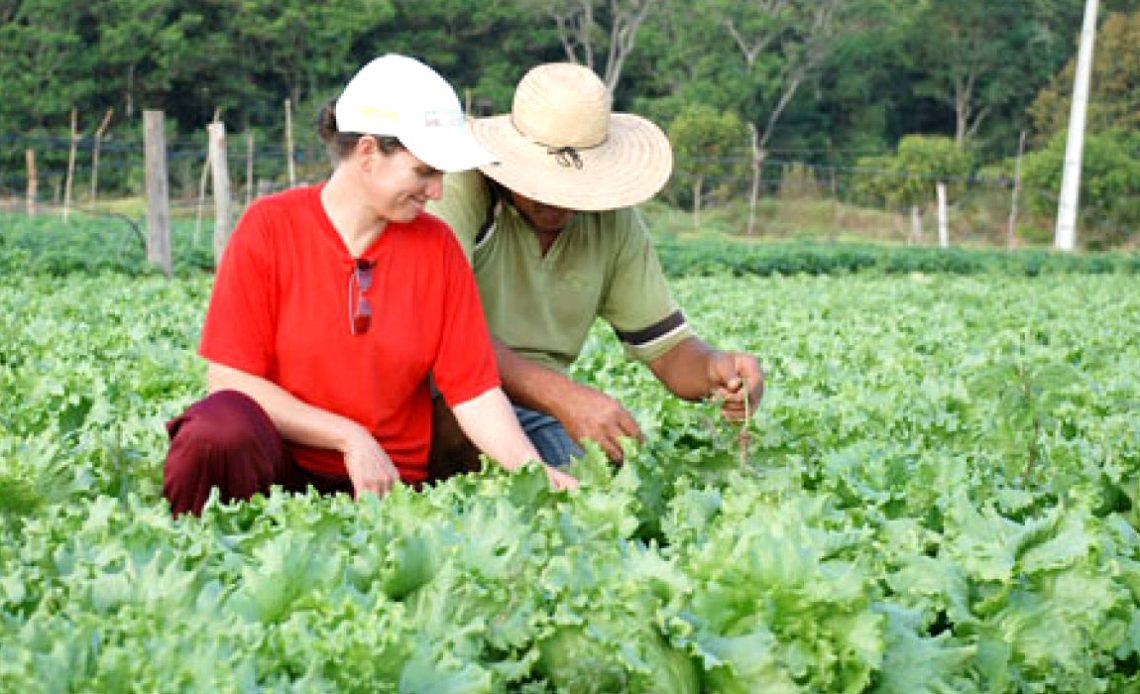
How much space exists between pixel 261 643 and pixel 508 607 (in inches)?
21.2

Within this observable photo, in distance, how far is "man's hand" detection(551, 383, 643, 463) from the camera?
4801mm

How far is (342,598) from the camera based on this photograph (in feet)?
10.0

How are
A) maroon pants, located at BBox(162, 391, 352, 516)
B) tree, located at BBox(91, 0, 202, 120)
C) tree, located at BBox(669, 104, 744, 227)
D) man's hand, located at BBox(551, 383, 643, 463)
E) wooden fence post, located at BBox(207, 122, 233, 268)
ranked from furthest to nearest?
tree, located at BBox(91, 0, 202, 120) < tree, located at BBox(669, 104, 744, 227) < wooden fence post, located at BBox(207, 122, 233, 268) < man's hand, located at BBox(551, 383, 643, 463) < maroon pants, located at BBox(162, 391, 352, 516)

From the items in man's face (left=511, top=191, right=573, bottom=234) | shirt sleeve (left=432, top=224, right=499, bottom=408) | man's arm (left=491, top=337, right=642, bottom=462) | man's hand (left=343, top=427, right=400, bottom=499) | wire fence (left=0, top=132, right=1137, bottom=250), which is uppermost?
man's face (left=511, top=191, right=573, bottom=234)

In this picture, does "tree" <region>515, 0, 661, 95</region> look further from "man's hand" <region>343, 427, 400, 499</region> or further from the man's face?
"man's hand" <region>343, 427, 400, 499</region>

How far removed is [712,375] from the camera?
538cm

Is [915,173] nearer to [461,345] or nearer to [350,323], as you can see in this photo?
[461,345]

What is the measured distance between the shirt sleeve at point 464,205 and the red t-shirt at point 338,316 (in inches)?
13.2

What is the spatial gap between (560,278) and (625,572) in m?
2.21

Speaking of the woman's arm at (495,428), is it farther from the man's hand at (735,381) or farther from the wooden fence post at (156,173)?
the wooden fence post at (156,173)

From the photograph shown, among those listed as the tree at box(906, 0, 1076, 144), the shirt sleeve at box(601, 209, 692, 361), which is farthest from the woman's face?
the tree at box(906, 0, 1076, 144)

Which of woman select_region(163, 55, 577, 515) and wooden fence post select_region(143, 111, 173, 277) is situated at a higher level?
woman select_region(163, 55, 577, 515)

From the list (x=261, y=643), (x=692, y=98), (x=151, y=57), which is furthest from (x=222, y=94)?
(x=261, y=643)

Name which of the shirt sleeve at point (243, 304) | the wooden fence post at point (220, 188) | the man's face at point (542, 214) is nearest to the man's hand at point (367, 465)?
the shirt sleeve at point (243, 304)
